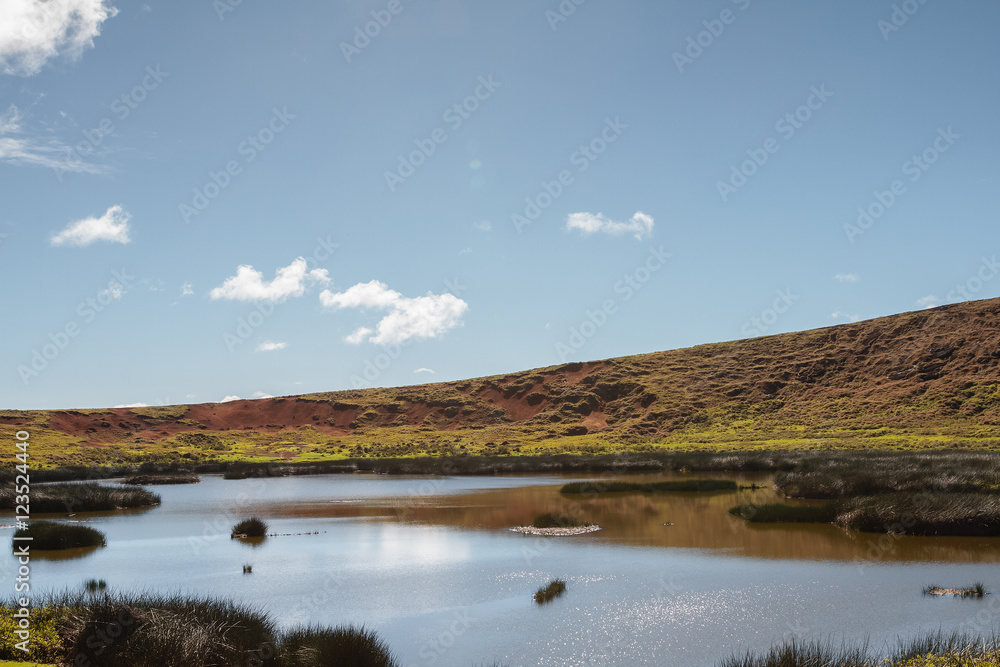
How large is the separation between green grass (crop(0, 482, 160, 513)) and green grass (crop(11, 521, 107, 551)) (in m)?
8.70

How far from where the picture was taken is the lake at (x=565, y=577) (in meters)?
11.1

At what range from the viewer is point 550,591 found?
45.5ft

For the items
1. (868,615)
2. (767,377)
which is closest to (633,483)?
(868,615)

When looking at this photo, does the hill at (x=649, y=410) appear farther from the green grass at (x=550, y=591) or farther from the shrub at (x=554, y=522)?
the green grass at (x=550, y=591)

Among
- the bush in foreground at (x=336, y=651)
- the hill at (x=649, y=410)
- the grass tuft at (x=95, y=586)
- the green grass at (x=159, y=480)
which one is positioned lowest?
the green grass at (x=159, y=480)

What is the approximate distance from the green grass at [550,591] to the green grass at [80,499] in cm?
2379

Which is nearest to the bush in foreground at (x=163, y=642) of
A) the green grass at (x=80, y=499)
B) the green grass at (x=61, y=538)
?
the green grass at (x=61, y=538)

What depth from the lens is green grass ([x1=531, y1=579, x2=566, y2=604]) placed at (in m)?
13.5

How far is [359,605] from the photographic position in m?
13.5

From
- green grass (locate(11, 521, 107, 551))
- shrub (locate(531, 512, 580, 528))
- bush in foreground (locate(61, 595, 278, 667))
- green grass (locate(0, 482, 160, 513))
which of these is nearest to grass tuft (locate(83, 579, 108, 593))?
bush in foreground (locate(61, 595, 278, 667))

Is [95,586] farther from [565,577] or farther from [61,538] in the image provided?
[565,577]

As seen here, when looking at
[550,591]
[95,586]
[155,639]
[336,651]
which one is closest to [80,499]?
[95,586]

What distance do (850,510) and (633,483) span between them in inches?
647

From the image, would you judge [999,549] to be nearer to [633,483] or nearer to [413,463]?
[633,483]
